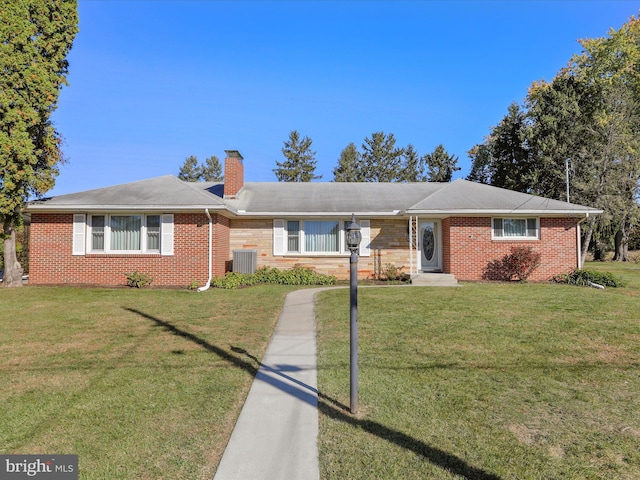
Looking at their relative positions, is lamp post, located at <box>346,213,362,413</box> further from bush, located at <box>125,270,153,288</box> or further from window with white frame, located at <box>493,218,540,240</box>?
window with white frame, located at <box>493,218,540,240</box>

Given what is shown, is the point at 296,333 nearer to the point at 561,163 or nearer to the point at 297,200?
the point at 297,200

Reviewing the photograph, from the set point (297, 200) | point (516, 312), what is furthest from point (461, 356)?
point (297, 200)

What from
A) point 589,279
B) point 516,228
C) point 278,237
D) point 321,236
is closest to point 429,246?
point 516,228

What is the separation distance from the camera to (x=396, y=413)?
348 cm

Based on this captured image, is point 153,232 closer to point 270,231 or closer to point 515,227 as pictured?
point 270,231

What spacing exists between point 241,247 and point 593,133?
23.7 metres

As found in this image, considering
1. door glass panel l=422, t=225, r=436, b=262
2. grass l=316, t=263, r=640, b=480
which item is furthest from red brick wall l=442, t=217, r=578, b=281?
grass l=316, t=263, r=640, b=480

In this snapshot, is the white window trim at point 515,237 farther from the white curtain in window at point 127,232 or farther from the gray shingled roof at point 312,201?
the white curtain in window at point 127,232

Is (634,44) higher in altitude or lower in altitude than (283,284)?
higher

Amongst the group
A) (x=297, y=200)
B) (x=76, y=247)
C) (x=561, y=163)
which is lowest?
(x=76, y=247)

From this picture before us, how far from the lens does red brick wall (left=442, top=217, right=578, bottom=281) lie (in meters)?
13.7

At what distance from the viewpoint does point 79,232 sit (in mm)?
12812

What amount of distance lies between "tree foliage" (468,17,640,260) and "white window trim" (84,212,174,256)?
2217 centimetres

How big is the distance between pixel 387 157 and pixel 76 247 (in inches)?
1498
